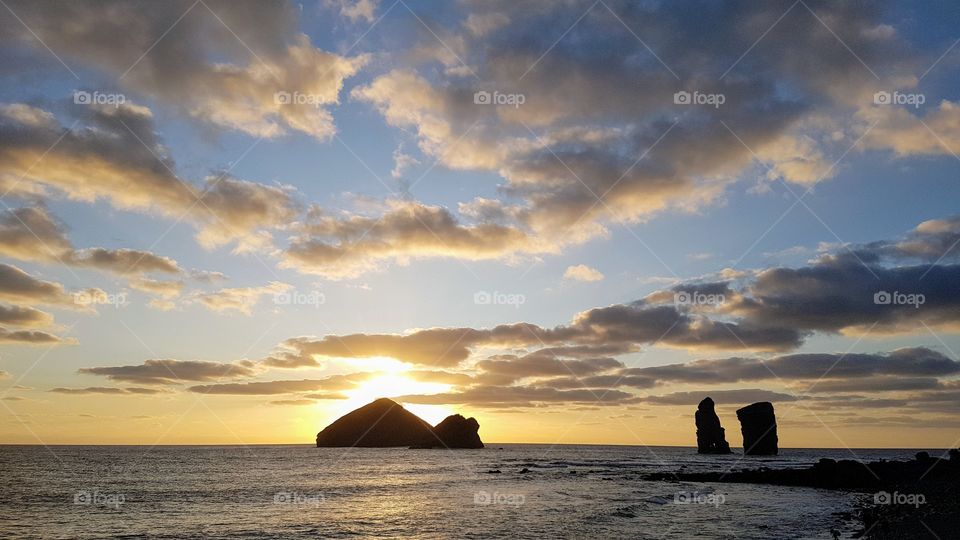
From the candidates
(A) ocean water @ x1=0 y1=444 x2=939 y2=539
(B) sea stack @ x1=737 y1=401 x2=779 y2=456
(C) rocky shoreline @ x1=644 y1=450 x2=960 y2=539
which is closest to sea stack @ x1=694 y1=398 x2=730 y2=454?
(B) sea stack @ x1=737 y1=401 x2=779 y2=456

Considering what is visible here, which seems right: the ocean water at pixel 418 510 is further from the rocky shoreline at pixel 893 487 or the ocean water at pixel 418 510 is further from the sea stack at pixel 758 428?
the sea stack at pixel 758 428

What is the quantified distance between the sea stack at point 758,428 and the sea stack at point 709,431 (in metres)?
11.2

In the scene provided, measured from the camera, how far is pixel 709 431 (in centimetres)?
18350

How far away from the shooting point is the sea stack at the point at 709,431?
17638cm

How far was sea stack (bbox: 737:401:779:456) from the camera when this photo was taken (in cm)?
16200

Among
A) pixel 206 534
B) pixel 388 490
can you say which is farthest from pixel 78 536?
pixel 388 490

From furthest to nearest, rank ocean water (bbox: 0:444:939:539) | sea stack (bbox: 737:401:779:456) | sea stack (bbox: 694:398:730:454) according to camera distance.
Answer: sea stack (bbox: 694:398:730:454)
sea stack (bbox: 737:401:779:456)
ocean water (bbox: 0:444:939:539)

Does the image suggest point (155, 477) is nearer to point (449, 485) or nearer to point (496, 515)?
point (449, 485)

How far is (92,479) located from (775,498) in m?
95.2

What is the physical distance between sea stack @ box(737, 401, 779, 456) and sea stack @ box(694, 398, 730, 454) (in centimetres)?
1118

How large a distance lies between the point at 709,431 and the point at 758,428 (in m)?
21.3

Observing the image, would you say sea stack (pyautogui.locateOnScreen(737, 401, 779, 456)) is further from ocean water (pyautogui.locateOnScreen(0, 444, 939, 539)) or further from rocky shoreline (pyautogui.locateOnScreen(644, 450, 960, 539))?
ocean water (pyautogui.locateOnScreen(0, 444, 939, 539))

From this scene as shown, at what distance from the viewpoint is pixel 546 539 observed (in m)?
36.1

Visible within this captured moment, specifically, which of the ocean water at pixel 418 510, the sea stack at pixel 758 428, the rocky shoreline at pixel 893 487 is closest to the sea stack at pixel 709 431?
the sea stack at pixel 758 428
